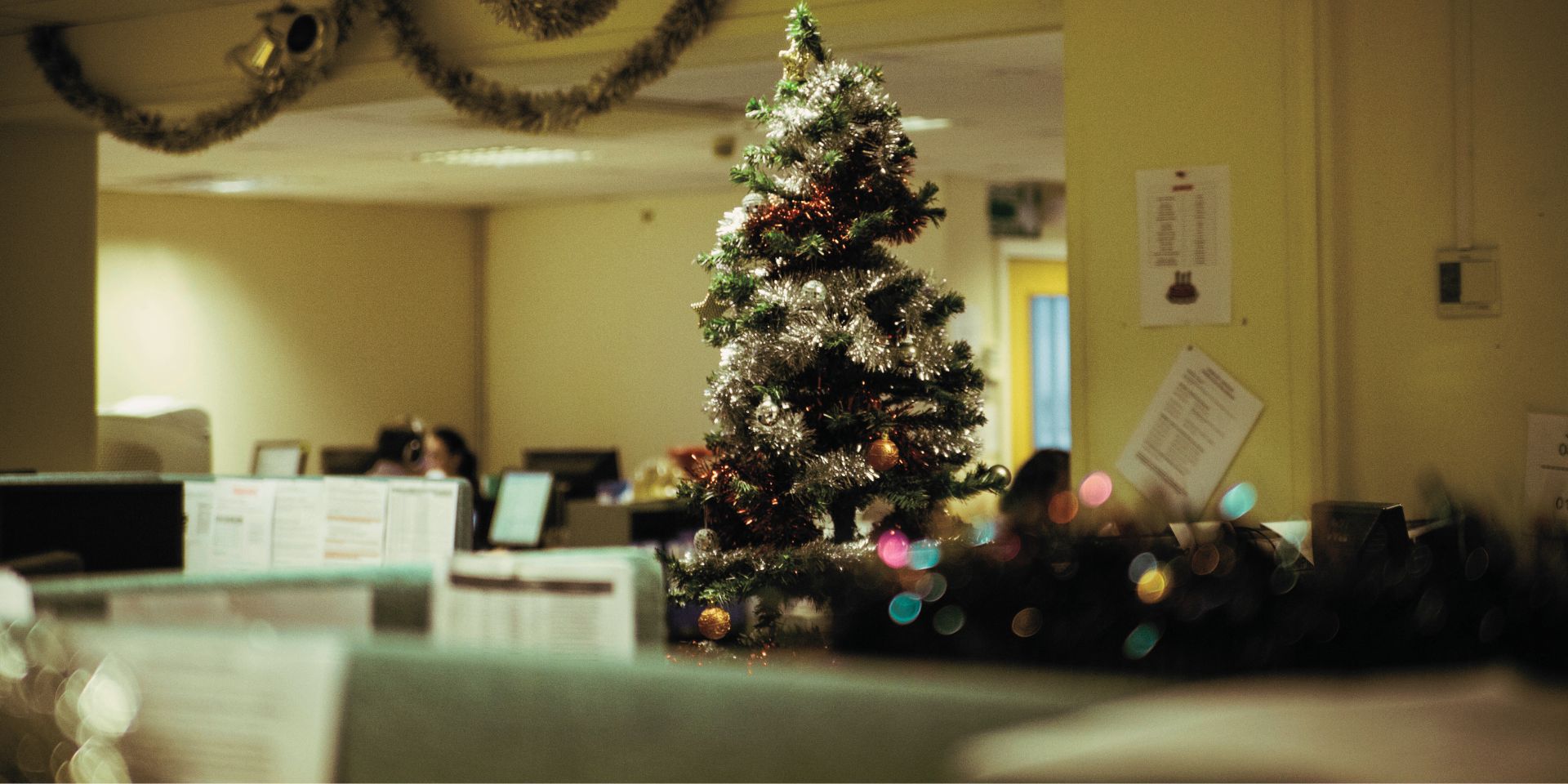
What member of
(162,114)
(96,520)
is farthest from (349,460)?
(96,520)

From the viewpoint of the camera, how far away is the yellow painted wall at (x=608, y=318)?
9.14 meters

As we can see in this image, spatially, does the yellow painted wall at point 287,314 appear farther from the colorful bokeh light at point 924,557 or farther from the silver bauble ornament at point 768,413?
the colorful bokeh light at point 924,557

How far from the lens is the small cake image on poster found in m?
2.88

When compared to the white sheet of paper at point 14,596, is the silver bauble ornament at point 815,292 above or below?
above

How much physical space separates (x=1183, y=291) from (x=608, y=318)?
23.0 feet

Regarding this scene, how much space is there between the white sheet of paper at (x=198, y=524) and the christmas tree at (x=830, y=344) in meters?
1.26

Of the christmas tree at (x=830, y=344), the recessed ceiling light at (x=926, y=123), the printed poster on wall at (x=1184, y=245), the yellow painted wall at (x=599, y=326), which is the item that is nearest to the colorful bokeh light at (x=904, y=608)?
the christmas tree at (x=830, y=344)

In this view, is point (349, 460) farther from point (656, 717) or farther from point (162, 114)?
point (656, 717)

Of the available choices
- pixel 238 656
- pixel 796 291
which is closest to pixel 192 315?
pixel 796 291

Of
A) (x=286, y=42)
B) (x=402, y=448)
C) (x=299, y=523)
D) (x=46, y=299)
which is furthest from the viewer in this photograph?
(x=402, y=448)

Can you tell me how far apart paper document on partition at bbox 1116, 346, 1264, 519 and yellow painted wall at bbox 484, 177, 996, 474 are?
5.58m

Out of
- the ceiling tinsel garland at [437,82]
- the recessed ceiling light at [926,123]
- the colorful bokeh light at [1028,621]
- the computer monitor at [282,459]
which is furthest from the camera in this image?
the recessed ceiling light at [926,123]

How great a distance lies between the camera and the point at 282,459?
6.36 m

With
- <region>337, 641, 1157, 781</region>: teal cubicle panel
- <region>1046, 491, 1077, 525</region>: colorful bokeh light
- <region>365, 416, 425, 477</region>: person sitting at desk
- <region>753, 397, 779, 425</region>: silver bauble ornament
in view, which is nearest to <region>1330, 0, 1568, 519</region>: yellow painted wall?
<region>753, 397, 779, 425</region>: silver bauble ornament
